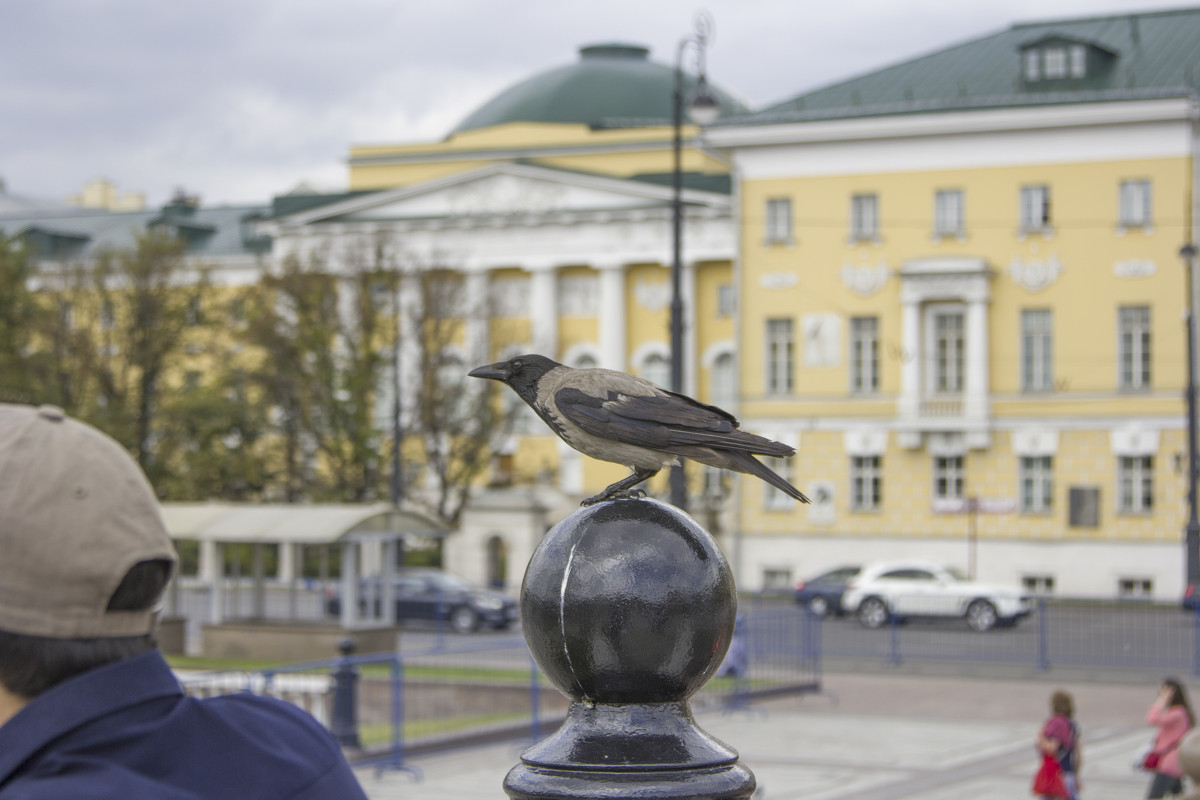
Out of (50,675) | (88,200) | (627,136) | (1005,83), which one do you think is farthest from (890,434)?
(88,200)

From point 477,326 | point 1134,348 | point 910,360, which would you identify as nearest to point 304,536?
point 477,326

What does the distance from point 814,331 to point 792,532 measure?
256 inches

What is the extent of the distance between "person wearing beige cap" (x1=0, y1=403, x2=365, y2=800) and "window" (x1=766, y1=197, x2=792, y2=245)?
173 feet

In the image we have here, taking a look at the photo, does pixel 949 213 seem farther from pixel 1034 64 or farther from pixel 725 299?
pixel 725 299

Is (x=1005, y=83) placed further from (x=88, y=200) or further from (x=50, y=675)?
(x=88, y=200)

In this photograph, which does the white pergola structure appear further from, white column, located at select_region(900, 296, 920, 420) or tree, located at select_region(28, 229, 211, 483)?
white column, located at select_region(900, 296, 920, 420)

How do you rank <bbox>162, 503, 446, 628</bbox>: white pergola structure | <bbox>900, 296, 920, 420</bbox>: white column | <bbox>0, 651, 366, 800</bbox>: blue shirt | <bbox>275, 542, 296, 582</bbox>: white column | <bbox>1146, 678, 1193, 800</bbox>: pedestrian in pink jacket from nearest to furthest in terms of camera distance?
<bbox>0, 651, 366, 800</bbox>: blue shirt < <bbox>1146, 678, 1193, 800</bbox>: pedestrian in pink jacket < <bbox>162, 503, 446, 628</bbox>: white pergola structure < <bbox>275, 542, 296, 582</bbox>: white column < <bbox>900, 296, 920, 420</bbox>: white column

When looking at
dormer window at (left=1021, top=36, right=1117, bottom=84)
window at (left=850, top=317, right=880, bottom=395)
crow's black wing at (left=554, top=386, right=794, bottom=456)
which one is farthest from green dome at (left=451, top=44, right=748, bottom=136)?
crow's black wing at (left=554, top=386, right=794, bottom=456)

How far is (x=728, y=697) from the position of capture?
21438mm

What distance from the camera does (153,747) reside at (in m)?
2.12

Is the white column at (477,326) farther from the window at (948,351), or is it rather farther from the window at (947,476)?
the window at (947,476)

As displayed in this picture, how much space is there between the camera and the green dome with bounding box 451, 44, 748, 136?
68.1 m

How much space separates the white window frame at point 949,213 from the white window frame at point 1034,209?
1807mm

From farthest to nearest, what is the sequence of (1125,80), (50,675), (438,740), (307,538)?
1. (1125,80)
2. (307,538)
3. (438,740)
4. (50,675)
